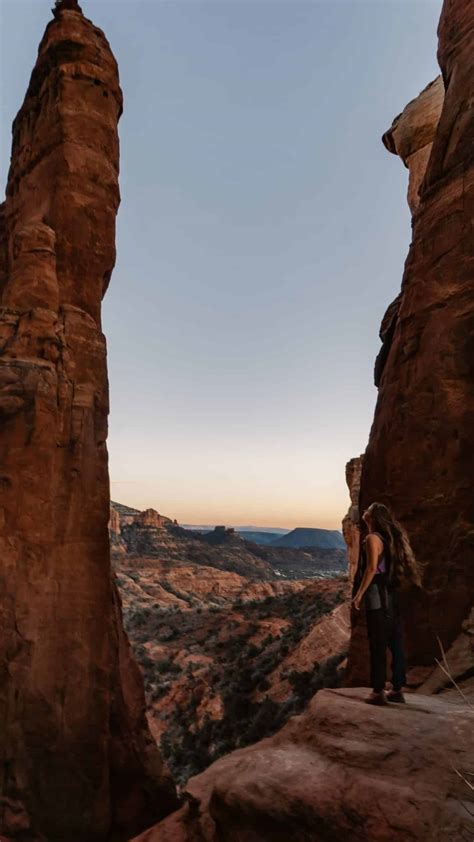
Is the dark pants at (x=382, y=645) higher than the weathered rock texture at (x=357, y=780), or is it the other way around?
the dark pants at (x=382, y=645)

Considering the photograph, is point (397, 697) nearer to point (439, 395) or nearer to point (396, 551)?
point (396, 551)

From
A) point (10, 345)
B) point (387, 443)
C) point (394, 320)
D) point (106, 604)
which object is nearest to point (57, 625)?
point (106, 604)

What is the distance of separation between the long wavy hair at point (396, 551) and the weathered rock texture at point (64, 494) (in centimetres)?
750

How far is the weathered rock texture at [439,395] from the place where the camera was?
874cm

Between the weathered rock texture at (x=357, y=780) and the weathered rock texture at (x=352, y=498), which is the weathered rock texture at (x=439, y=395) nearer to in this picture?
the weathered rock texture at (x=357, y=780)

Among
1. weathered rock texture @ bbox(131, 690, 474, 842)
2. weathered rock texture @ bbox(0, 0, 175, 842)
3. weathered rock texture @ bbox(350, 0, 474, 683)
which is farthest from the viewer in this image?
weathered rock texture @ bbox(0, 0, 175, 842)

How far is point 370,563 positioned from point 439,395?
4948mm

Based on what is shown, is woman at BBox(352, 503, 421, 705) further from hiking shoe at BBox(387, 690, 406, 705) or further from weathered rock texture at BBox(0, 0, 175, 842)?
weathered rock texture at BBox(0, 0, 175, 842)

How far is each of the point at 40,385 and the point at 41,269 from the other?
2.94 m

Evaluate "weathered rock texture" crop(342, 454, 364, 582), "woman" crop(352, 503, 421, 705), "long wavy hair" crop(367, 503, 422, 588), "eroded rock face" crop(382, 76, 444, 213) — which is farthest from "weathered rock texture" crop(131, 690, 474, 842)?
"weathered rock texture" crop(342, 454, 364, 582)

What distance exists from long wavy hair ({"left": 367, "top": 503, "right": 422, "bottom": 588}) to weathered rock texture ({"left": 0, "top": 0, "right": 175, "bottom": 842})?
7.50 m

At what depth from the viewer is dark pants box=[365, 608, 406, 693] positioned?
5.57 meters

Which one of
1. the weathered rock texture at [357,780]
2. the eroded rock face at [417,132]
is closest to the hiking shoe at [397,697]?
the weathered rock texture at [357,780]

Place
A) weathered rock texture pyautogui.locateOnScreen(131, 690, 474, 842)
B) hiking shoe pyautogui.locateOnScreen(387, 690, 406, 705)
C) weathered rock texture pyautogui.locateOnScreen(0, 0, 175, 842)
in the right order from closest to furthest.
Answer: weathered rock texture pyautogui.locateOnScreen(131, 690, 474, 842) → hiking shoe pyautogui.locateOnScreen(387, 690, 406, 705) → weathered rock texture pyautogui.locateOnScreen(0, 0, 175, 842)
